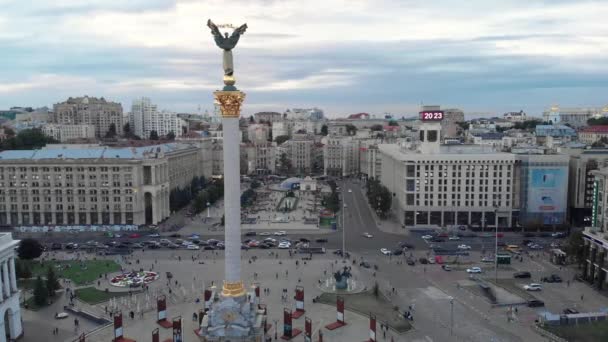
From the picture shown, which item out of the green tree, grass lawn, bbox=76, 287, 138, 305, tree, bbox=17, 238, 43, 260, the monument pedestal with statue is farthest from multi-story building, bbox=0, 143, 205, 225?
the green tree

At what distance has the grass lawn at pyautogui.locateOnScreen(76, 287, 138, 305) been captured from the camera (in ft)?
165

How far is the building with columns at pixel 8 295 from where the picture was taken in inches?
1585

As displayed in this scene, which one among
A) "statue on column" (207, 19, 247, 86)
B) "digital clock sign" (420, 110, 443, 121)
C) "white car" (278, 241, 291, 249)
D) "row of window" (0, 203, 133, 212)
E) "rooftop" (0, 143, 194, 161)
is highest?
"statue on column" (207, 19, 247, 86)

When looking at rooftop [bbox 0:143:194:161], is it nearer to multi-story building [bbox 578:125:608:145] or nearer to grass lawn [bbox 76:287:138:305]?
grass lawn [bbox 76:287:138:305]

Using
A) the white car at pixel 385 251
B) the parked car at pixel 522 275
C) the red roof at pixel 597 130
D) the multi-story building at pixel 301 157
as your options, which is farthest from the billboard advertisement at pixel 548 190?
the red roof at pixel 597 130

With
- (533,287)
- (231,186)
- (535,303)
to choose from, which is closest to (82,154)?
(231,186)

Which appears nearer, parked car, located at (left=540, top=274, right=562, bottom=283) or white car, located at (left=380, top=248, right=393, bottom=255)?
parked car, located at (left=540, top=274, right=562, bottom=283)

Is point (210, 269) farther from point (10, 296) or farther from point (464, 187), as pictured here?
point (464, 187)

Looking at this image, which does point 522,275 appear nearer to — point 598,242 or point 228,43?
point 598,242

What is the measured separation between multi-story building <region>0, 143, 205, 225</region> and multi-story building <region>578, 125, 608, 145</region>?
148m

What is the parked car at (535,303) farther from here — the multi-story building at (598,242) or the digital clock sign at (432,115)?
the digital clock sign at (432,115)

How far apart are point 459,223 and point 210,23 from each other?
199 feet

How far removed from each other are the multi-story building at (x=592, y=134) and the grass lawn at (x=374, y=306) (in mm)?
147966

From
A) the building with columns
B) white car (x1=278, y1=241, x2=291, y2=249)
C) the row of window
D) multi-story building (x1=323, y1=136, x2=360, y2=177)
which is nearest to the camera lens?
the building with columns
